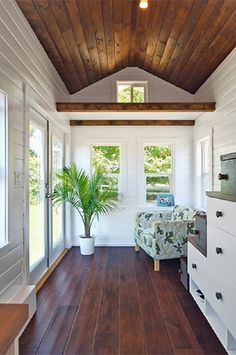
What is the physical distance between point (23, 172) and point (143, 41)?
251cm

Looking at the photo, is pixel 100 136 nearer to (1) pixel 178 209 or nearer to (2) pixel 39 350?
(1) pixel 178 209

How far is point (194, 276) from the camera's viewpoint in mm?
2746

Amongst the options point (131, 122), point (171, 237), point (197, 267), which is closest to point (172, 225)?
point (171, 237)

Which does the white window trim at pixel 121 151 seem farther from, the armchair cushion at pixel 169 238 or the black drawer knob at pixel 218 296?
the black drawer knob at pixel 218 296

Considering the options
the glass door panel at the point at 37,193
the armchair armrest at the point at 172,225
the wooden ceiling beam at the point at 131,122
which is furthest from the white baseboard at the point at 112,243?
the wooden ceiling beam at the point at 131,122

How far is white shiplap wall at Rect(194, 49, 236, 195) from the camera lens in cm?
334

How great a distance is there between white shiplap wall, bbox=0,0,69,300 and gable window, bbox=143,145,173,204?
278 centimetres

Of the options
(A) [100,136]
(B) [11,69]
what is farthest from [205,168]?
(B) [11,69]

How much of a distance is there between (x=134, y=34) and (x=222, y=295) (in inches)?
131

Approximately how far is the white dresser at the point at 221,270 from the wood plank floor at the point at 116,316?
0.17 meters

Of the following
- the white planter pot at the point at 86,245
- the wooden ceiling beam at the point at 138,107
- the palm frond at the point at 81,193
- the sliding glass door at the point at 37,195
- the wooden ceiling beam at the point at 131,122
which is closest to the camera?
the sliding glass door at the point at 37,195

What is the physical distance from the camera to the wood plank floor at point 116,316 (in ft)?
7.01

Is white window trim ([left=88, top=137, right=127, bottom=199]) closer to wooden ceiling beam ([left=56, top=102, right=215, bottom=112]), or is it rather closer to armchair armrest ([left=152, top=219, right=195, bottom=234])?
wooden ceiling beam ([left=56, top=102, right=215, bottom=112])

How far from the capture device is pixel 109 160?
5441 millimetres
